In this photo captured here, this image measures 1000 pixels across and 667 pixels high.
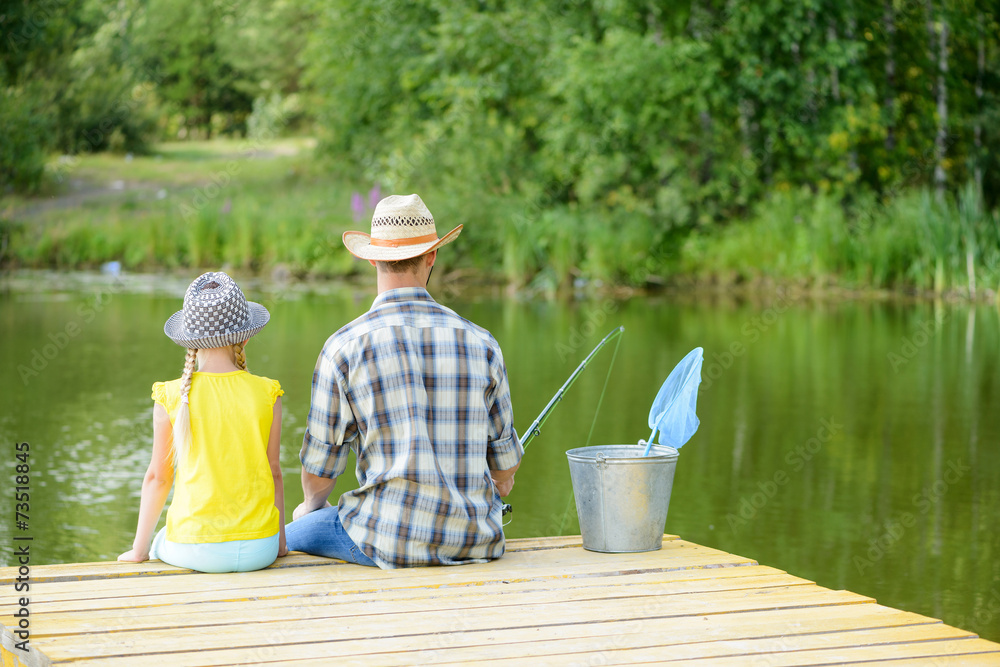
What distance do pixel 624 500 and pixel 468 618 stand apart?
767 mm

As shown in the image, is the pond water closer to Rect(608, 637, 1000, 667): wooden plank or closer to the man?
Rect(608, 637, 1000, 667): wooden plank

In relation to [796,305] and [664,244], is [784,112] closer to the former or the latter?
[664,244]

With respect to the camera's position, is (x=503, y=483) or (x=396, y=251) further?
(x=503, y=483)

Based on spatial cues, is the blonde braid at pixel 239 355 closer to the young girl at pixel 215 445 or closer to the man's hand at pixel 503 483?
the young girl at pixel 215 445

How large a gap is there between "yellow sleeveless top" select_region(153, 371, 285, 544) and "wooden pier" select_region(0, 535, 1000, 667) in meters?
0.13

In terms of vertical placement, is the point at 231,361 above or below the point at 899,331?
above

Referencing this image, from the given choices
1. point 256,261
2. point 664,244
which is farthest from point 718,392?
point 256,261

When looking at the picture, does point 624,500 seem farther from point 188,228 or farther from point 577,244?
point 188,228

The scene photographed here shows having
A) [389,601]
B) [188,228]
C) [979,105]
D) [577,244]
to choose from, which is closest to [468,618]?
[389,601]

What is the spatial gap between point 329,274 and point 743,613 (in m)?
17.4

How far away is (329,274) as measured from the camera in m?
19.8

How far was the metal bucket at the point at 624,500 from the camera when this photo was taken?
3281mm

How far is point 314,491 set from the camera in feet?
10.5

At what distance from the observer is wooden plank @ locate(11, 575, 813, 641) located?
2.61 meters
